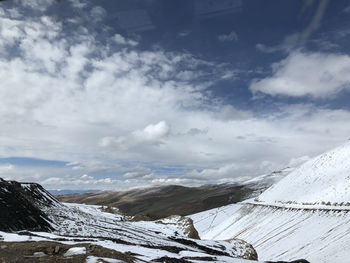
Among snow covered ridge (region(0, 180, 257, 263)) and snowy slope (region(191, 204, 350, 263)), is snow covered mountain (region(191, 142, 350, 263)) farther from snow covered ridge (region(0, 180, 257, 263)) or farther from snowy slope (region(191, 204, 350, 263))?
snow covered ridge (region(0, 180, 257, 263))

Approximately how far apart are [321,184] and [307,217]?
15.6 m

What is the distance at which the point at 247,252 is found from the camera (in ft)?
111

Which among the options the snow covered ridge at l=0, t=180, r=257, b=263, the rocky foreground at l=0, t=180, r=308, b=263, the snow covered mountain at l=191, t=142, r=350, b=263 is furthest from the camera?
the snow covered mountain at l=191, t=142, r=350, b=263

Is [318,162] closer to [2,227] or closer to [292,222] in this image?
[292,222]

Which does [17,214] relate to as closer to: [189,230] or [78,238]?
[78,238]

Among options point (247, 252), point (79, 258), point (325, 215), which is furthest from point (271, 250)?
point (79, 258)

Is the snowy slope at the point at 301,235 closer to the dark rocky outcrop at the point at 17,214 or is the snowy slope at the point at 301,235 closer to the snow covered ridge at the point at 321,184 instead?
the snow covered ridge at the point at 321,184

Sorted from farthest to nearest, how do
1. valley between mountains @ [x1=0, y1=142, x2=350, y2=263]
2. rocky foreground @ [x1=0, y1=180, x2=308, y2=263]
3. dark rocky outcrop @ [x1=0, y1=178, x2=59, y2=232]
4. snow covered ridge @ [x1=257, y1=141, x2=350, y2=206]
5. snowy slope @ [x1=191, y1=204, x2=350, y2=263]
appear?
snow covered ridge @ [x1=257, y1=141, x2=350, y2=206], snowy slope @ [x1=191, y1=204, x2=350, y2=263], dark rocky outcrop @ [x1=0, y1=178, x2=59, y2=232], valley between mountains @ [x1=0, y1=142, x2=350, y2=263], rocky foreground @ [x1=0, y1=180, x2=308, y2=263]

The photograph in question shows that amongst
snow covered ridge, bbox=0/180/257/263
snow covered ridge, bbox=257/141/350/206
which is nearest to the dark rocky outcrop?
snow covered ridge, bbox=0/180/257/263

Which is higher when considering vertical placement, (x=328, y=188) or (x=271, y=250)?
(x=328, y=188)

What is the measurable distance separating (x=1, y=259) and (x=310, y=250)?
41.8m

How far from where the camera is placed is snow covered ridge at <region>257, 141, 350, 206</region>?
5394 centimetres

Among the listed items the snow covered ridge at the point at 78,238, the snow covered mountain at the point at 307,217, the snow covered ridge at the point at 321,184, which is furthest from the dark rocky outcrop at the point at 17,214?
the snow covered ridge at the point at 321,184

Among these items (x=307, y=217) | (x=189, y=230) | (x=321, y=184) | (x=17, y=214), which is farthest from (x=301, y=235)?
(x=17, y=214)
